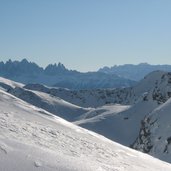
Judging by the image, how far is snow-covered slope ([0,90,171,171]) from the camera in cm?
833

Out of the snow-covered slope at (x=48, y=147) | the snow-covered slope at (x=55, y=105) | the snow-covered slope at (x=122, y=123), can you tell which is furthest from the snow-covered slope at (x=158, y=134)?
the snow-covered slope at (x=55, y=105)

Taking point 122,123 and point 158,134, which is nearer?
point 158,134

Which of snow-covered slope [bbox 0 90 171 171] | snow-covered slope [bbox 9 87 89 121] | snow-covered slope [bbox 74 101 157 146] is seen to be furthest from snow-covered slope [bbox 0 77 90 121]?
snow-covered slope [bbox 0 90 171 171]

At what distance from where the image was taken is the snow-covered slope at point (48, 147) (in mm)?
8328

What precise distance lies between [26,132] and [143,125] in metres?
38.7

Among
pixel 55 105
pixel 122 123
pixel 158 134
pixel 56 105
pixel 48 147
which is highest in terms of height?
pixel 48 147

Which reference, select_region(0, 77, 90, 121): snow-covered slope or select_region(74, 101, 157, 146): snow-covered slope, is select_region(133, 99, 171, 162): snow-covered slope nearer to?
select_region(74, 101, 157, 146): snow-covered slope

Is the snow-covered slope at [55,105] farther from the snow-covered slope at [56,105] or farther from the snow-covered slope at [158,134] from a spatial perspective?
the snow-covered slope at [158,134]

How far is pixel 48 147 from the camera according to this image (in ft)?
31.2

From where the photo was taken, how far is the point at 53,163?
8438 millimetres

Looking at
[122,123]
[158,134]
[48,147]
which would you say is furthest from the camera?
[122,123]

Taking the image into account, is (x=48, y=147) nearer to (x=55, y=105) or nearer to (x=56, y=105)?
(x=56, y=105)

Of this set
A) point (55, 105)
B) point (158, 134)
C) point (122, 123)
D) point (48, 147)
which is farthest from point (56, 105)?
point (48, 147)

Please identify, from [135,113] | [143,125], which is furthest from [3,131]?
[135,113]
